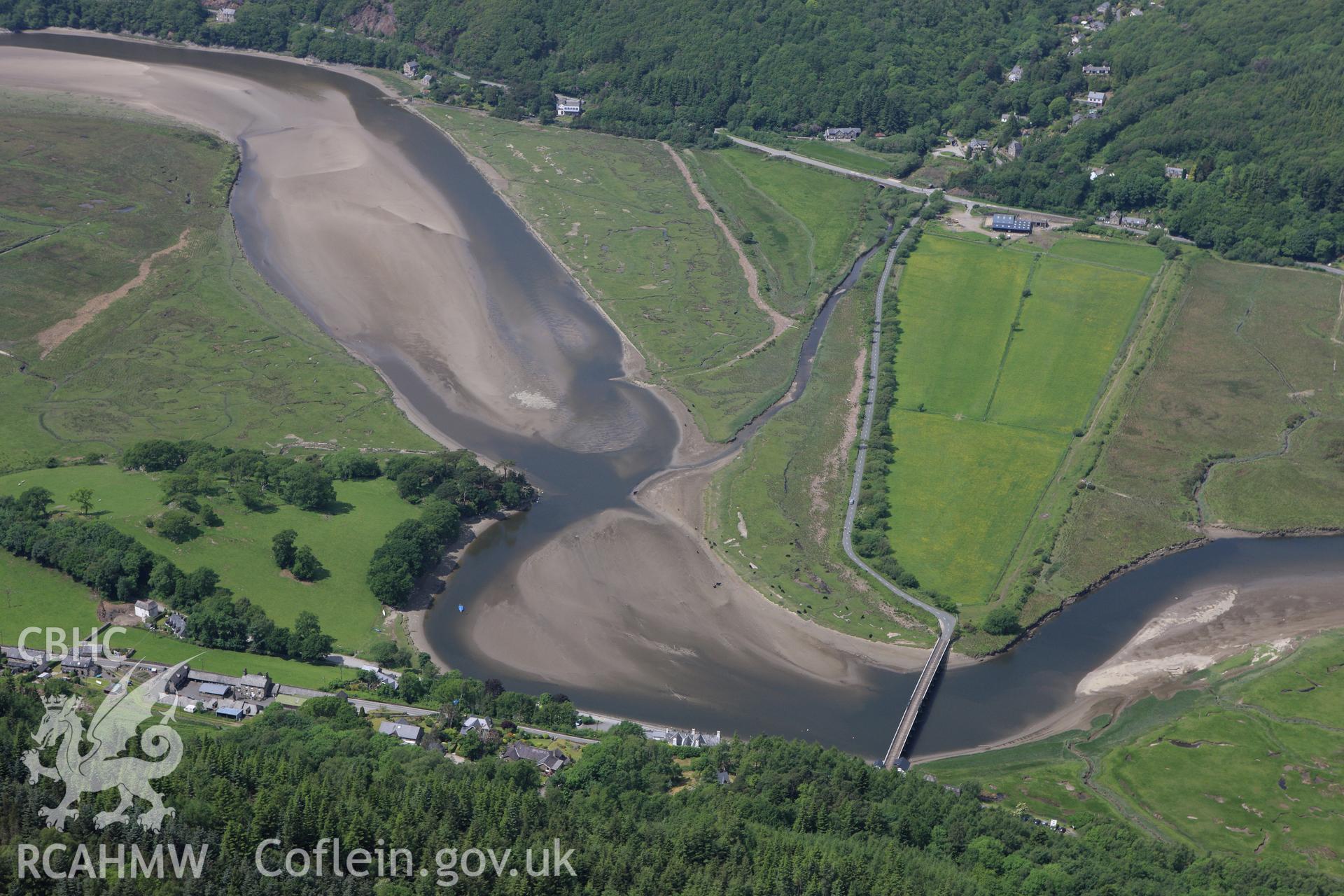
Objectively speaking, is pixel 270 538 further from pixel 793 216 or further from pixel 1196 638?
pixel 793 216

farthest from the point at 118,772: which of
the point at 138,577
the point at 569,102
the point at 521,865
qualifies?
the point at 569,102

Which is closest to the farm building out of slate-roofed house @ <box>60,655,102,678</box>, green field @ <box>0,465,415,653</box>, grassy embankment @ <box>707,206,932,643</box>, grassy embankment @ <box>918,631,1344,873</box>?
grassy embankment @ <box>707,206,932,643</box>

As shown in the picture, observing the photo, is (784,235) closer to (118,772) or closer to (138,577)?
(138,577)

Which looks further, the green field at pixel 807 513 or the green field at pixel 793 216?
the green field at pixel 793 216

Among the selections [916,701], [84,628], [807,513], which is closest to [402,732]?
[84,628]

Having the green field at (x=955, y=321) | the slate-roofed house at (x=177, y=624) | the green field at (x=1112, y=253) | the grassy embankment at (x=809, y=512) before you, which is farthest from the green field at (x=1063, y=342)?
the slate-roofed house at (x=177, y=624)

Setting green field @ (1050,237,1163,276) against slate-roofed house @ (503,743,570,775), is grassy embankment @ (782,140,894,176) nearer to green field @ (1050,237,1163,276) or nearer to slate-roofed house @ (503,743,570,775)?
green field @ (1050,237,1163,276)

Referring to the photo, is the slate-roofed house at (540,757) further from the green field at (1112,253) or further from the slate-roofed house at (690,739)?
the green field at (1112,253)
